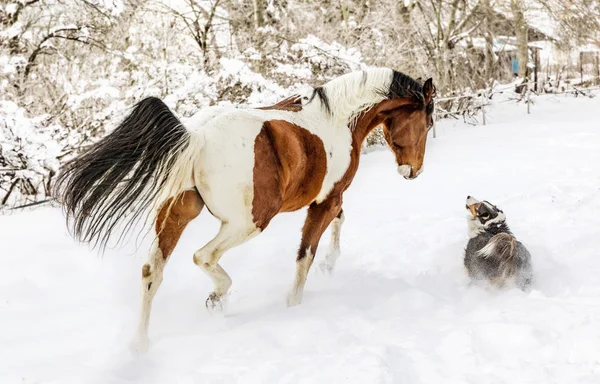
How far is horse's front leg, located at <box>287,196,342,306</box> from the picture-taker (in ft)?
13.5

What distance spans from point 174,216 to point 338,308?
134 centimetres

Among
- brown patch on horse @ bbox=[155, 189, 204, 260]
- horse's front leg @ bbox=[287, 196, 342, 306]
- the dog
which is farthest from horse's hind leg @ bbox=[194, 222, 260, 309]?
the dog

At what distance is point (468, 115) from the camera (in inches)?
689

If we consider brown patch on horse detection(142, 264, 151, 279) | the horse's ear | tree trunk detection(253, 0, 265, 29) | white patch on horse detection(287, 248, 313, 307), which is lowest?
white patch on horse detection(287, 248, 313, 307)

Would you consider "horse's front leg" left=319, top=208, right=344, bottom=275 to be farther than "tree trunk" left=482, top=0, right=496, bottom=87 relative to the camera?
No

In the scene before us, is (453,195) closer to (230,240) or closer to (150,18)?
(230,240)

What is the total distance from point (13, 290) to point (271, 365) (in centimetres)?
235

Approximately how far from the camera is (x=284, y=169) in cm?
367

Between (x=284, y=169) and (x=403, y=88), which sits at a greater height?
(x=403, y=88)

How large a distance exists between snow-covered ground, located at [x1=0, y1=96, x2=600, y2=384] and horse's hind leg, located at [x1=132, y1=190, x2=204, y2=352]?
32 cm

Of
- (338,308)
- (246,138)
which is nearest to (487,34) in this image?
(338,308)

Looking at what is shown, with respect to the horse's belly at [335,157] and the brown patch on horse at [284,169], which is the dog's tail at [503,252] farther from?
the brown patch on horse at [284,169]

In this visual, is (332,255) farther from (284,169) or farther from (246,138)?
(246,138)

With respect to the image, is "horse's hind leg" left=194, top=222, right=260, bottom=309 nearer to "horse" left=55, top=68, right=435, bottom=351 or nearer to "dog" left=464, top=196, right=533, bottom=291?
"horse" left=55, top=68, right=435, bottom=351
